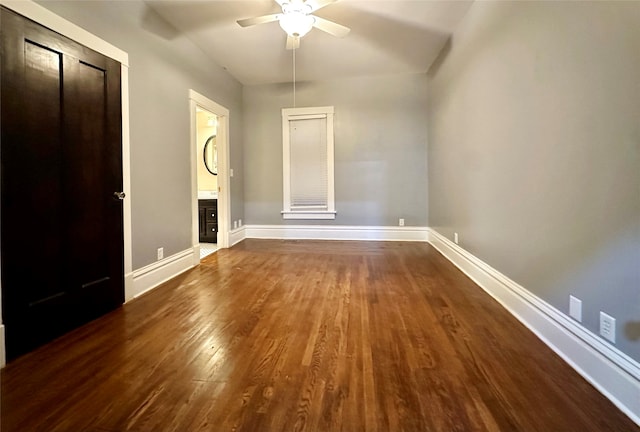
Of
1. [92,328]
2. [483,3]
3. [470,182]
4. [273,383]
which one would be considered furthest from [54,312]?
[483,3]

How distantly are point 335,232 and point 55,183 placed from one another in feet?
13.5

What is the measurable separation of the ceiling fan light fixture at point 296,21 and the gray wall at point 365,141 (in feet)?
8.63

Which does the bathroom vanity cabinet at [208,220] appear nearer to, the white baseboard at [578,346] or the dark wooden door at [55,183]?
the dark wooden door at [55,183]

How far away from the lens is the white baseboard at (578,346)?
4.17 feet

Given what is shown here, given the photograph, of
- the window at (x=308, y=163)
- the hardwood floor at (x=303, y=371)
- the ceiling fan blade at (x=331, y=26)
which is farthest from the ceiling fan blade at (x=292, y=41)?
the hardwood floor at (x=303, y=371)

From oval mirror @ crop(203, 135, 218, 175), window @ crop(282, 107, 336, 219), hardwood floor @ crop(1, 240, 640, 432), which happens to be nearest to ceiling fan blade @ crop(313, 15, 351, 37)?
window @ crop(282, 107, 336, 219)

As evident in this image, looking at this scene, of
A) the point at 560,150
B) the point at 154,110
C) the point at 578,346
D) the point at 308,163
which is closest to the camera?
the point at 578,346

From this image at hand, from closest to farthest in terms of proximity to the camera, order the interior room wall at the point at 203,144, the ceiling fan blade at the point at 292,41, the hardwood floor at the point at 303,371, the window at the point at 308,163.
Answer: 1. the hardwood floor at the point at 303,371
2. the ceiling fan blade at the point at 292,41
3. the window at the point at 308,163
4. the interior room wall at the point at 203,144

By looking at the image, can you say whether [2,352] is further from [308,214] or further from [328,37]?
[308,214]

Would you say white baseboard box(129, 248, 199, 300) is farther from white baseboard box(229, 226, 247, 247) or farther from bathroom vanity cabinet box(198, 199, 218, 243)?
bathroom vanity cabinet box(198, 199, 218, 243)

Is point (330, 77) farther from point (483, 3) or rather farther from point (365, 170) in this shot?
point (483, 3)

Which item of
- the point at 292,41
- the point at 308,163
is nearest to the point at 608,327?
the point at 292,41

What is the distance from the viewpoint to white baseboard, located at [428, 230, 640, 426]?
4.17ft

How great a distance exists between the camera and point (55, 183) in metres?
1.94
